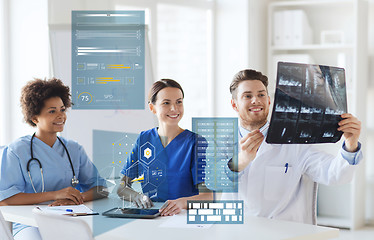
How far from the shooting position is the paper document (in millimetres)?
2008

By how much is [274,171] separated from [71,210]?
863mm

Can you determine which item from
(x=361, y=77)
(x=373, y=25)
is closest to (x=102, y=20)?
(x=361, y=77)

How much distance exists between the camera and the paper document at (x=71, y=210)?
2.01 metres

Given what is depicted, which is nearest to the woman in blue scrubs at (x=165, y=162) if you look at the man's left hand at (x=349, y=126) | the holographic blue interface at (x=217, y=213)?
the holographic blue interface at (x=217, y=213)

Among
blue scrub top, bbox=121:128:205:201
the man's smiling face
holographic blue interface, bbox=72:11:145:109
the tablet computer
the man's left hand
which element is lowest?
the tablet computer

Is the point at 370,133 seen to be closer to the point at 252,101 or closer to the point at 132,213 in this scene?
the point at 252,101

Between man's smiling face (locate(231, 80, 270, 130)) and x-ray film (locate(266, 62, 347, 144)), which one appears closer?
x-ray film (locate(266, 62, 347, 144))

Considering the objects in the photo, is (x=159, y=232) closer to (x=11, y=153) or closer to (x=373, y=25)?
(x=11, y=153)

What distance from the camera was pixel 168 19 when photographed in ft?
13.3

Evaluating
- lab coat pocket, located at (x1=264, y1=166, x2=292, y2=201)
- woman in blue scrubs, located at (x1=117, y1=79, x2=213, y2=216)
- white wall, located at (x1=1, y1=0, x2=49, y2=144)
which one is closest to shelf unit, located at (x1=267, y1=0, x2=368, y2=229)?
white wall, located at (x1=1, y1=0, x2=49, y2=144)

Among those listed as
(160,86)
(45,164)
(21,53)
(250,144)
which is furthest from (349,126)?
(21,53)

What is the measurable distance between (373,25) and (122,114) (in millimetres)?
2935

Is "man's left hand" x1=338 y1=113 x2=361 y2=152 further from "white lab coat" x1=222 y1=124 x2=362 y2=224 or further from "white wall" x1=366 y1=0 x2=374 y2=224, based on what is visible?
"white wall" x1=366 y1=0 x2=374 y2=224

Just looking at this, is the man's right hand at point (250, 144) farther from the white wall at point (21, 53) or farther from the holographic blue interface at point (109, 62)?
the white wall at point (21, 53)
